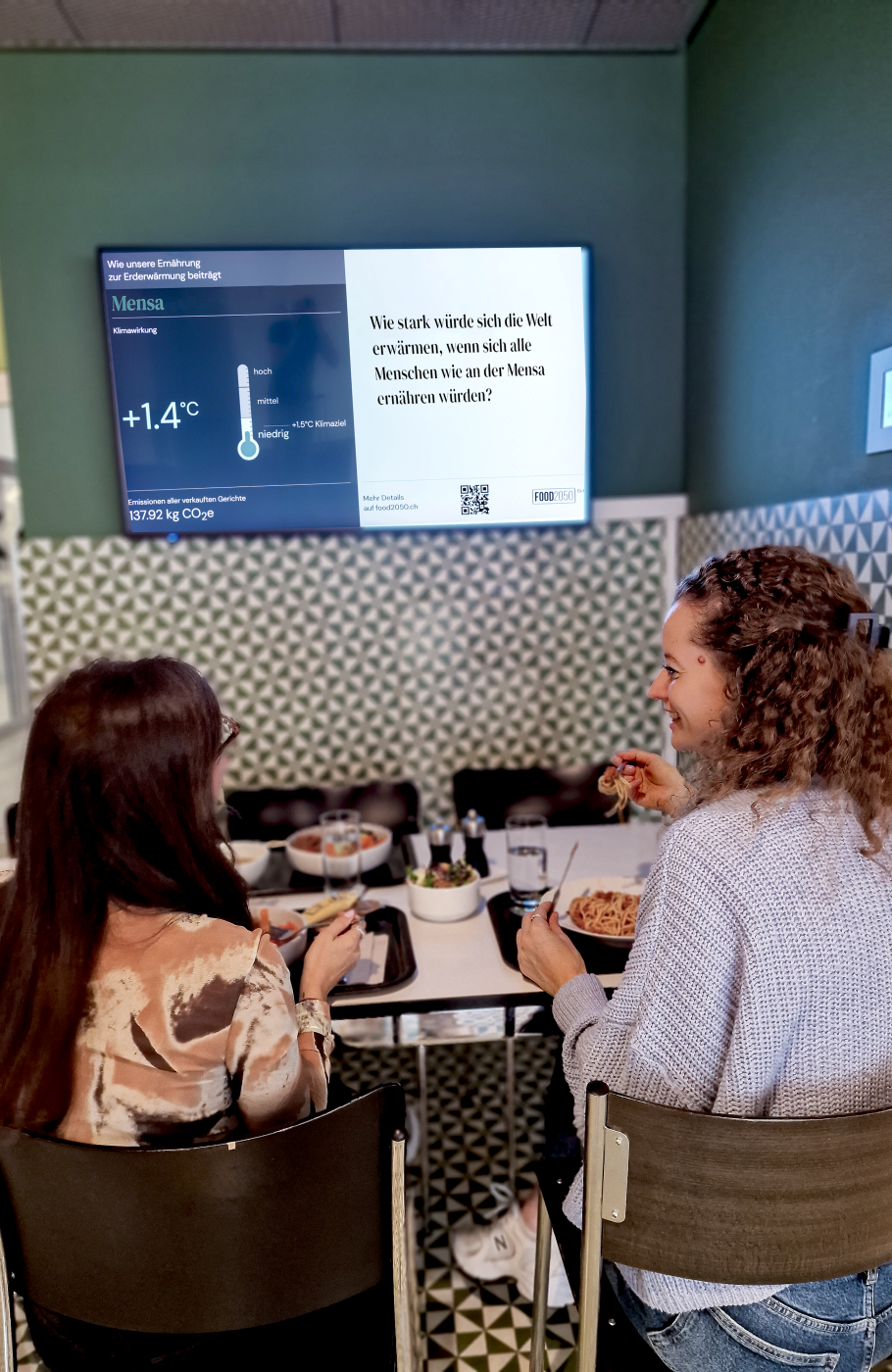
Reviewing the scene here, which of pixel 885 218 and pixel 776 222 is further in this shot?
pixel 776 222

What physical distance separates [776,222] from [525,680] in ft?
5.19

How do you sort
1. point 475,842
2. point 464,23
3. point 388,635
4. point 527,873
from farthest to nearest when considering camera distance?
point 388,635
point 464,23
point 475,842
point 527,873

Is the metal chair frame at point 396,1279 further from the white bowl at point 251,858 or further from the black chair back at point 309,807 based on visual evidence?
the black chair back at point 309,807

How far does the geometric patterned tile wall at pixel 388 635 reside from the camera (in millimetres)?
2938

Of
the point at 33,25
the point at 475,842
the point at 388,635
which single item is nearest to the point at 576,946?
the point at 475,842

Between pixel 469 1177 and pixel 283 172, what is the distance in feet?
10.00

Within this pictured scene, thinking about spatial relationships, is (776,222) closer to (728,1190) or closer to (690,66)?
(690,66)

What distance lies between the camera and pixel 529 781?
260 cm

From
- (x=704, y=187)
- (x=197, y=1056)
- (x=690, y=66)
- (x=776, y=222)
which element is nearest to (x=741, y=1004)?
(x=197, y=1056)

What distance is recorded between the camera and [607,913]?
1.59 meters

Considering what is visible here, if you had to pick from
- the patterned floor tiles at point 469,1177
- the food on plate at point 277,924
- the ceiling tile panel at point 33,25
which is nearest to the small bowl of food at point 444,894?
A: the food on plate at point 277,924

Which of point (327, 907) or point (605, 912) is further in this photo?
point (327, 907)

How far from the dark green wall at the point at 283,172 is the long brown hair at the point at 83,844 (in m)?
2.13

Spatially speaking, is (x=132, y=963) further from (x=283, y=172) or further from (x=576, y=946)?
(x=283, y=172)
